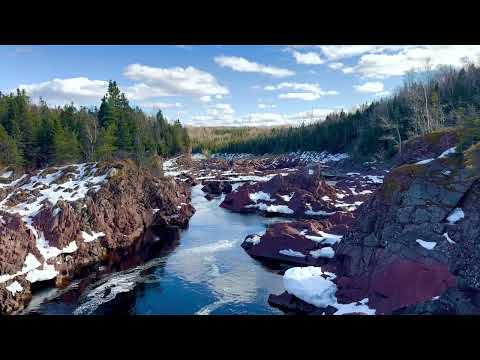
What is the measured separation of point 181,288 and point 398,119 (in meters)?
62.6

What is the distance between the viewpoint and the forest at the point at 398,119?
58.8 meters

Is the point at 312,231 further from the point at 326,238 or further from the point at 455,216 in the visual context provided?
the point at 455,216

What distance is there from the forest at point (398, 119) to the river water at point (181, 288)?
31633 mm

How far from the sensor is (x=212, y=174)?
87438 millimetres

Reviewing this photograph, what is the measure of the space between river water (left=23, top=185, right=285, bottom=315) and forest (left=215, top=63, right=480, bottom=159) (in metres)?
31.6

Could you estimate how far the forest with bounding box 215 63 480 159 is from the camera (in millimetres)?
58781

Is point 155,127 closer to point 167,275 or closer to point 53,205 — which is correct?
point 53,205

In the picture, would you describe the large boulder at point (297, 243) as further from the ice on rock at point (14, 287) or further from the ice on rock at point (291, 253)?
the ice on rock at point (14, 287)

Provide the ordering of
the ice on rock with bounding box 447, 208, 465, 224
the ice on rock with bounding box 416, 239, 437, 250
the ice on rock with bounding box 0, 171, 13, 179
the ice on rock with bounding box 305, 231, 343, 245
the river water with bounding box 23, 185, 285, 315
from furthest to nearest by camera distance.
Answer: the ice on rock with bounding box 0, 171, 13, 179, the ice on rock with bounding box 305, 231, 343, 245, the river water with bounding box 23, 185, 285, 315, the ice on rock with bounding box 447, 208, 465, 224, the ice on rock with bounding box 416, 239, 437, 250

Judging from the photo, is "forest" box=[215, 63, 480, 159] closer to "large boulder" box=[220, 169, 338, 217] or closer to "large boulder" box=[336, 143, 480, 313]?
"large boulder" box=[220, 169, 338, 217]

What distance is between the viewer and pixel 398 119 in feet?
246

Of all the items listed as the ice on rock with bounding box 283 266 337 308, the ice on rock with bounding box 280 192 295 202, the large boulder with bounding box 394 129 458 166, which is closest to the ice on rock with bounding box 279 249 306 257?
the ice on rock with bounding box 283 266 337 308

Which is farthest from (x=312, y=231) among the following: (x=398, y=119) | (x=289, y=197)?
(x=398, y=119)
